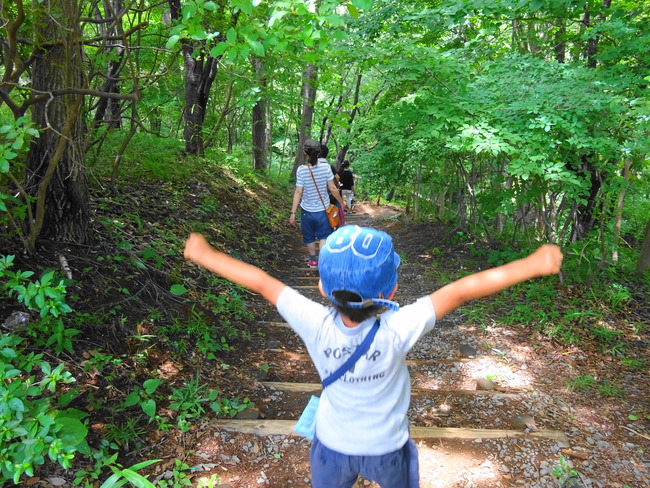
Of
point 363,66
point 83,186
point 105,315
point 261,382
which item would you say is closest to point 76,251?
point 83,186

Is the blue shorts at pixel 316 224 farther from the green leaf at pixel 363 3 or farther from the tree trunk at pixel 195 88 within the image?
the tree trunk at pixel 195 88

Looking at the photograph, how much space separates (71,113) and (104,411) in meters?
2.11

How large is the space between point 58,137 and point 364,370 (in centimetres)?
331

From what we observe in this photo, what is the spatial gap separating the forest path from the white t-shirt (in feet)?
3.81

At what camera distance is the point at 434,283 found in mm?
6207

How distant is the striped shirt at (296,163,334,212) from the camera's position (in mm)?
5785

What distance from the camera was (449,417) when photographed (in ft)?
10.2

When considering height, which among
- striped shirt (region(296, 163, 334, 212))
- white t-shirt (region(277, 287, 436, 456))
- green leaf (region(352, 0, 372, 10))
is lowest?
striped shirt (region(296, 163, 334, 212))

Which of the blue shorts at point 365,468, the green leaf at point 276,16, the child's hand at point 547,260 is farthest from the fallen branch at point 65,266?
the child's hand at point 547,260

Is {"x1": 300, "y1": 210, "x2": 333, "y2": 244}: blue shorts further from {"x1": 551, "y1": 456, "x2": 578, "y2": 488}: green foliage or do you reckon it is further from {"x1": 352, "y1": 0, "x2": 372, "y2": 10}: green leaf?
{"x1": 551, "y1": 456, "x2": 578, "y2": 488}: green foliage

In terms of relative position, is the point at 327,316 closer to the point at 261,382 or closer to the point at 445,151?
the point at 261,382

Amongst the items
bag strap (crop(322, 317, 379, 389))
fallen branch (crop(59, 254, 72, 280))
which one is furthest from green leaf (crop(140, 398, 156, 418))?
bag strap (crop(322, 317, 379, 389))

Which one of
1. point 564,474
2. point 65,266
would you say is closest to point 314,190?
point 65,266

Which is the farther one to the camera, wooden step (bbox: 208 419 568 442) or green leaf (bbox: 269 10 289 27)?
wooden step (bbox: 208 419 568 442)
